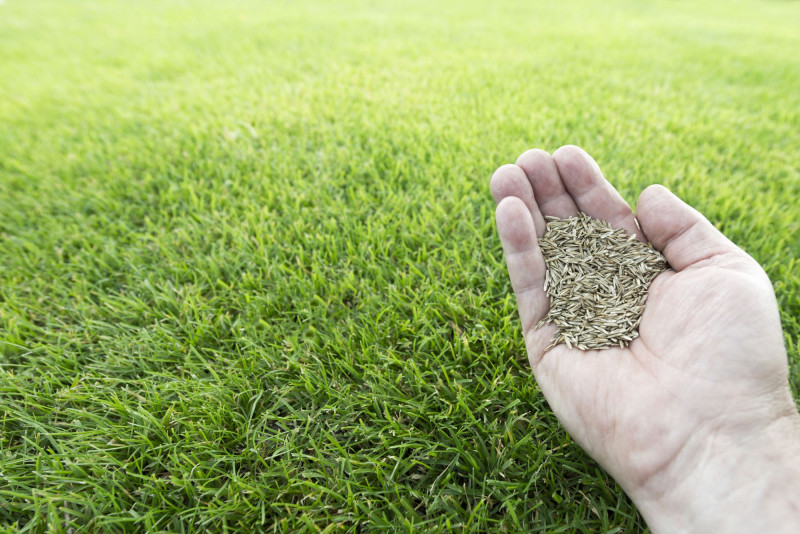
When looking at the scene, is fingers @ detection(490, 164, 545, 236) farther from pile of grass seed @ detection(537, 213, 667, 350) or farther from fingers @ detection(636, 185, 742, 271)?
fingers @ detection(636, 185, 742, 271)

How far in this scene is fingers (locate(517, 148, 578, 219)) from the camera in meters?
1.94

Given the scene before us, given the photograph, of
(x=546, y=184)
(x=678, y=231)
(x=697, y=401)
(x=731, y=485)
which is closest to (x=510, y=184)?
(x=546, y=184)

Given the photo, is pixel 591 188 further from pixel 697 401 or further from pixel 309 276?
pixel 309 276

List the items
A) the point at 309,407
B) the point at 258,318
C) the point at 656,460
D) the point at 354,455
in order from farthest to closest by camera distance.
→ the point at 258,318 → the point at 309,407 → the point at 354,455 → the point at 656,460

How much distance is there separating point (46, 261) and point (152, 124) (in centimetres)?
173

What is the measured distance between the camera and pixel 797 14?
35.3 feet

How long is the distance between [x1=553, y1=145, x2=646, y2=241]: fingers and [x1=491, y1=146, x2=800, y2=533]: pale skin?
355 mm

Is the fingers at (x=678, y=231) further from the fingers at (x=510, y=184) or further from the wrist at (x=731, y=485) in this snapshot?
the wrist at (x=731, y=485)

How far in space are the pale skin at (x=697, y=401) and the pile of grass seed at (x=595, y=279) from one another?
0.19ft

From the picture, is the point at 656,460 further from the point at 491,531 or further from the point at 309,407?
the point at 309,407

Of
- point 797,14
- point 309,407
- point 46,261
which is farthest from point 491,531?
point 797,14

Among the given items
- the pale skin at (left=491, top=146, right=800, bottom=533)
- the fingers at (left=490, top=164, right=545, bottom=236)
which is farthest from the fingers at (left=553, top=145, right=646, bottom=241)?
the pale skin at (left=491, top=146, right=800, bottom=533)

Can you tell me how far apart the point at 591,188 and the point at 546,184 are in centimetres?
21

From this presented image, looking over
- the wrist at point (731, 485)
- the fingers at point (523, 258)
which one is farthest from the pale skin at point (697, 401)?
the fingers at point (523, 258)
